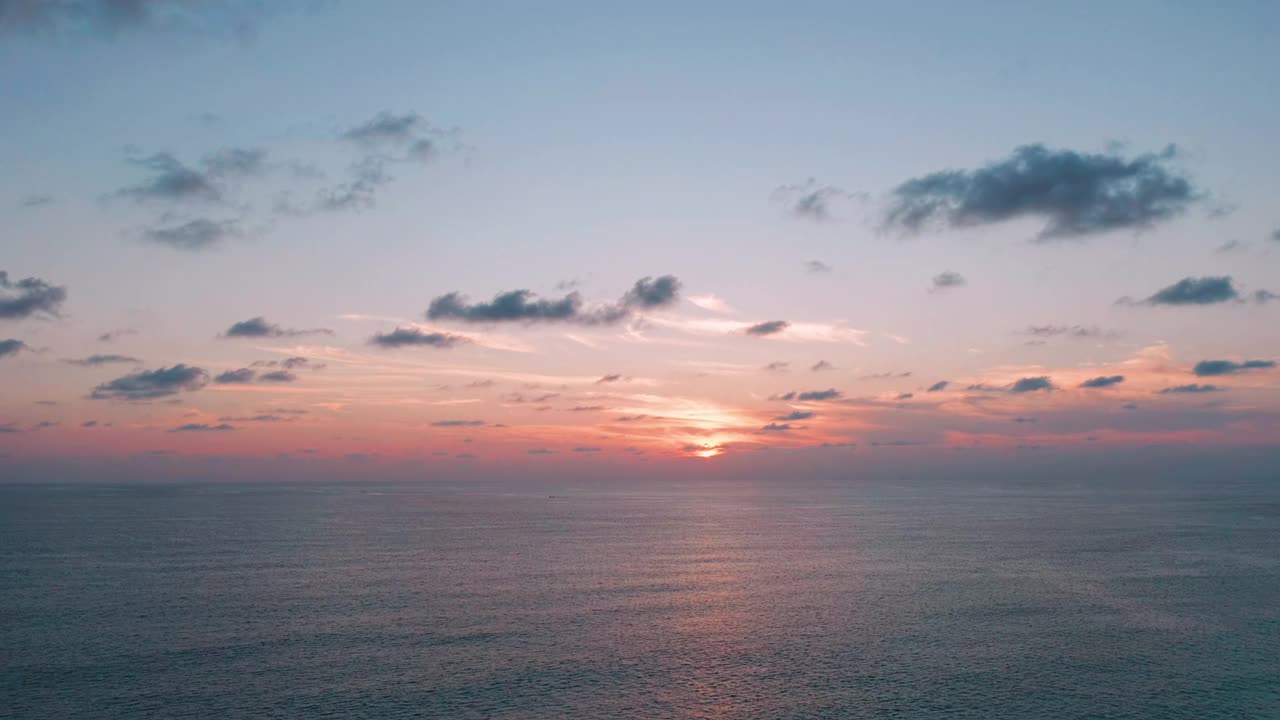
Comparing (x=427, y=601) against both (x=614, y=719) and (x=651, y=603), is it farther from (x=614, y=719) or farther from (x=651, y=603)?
(x=614, y=719)

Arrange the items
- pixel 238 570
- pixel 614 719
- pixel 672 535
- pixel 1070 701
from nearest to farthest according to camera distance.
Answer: pixel 614 719 < pixel 1070 701 < pixel 238 570 < pixel 672 535

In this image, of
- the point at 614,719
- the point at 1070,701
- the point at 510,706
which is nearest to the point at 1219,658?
the point at 1070,701

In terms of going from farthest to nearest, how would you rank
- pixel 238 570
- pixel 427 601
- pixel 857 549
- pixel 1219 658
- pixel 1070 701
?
pixel 857 549
pixel 238 570
pixel 427 601
pixel 1219 658
pixel 1070 701

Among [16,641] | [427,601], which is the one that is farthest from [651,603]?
[16,641]

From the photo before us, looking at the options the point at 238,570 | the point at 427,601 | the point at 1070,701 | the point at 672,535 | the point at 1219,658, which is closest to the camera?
the point at 1070,701

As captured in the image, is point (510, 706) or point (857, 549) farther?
point (857, 549)

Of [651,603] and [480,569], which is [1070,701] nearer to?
[651,603]
